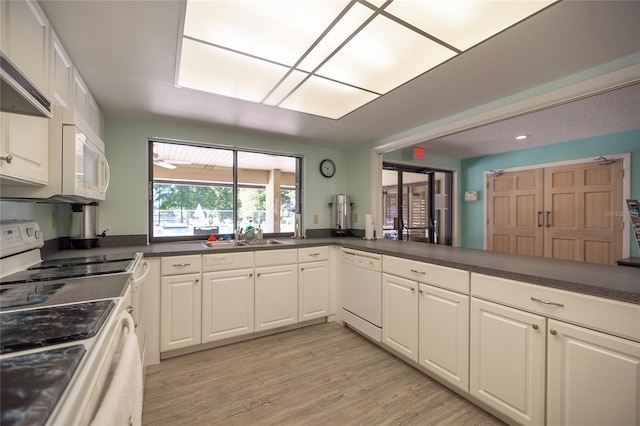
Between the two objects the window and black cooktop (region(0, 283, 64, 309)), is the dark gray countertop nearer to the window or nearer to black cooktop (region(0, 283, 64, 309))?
the window

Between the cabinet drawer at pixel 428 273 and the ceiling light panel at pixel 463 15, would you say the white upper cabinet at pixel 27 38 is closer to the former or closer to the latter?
the ceiling light panel at pixel 463 15

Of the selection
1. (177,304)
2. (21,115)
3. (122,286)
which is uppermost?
(21,115)

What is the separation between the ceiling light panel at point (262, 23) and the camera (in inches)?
49.7

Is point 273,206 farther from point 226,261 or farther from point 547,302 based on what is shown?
point 547,302

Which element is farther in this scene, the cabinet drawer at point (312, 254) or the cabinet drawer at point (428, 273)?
the cabinet drawer at point (312, 254)

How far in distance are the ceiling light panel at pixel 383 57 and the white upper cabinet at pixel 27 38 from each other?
1.40 meters

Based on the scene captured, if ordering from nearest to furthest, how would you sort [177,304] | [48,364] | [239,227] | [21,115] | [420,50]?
[48,364] → [21,115] → [420,50] → [177,304] → [239,227]

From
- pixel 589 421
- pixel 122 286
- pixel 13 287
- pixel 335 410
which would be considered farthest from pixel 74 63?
pixel 589 421

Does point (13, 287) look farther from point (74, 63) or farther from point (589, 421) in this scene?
point (589, 421)

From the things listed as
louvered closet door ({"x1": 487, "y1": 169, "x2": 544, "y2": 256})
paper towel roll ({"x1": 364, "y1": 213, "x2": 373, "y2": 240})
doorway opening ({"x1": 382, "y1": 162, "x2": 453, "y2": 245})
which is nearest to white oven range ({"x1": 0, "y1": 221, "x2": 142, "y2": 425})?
paper towel roll ({"x1": 364, "y1": 213, "x2": 373, "y2": 240})

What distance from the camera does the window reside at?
287 centimetres

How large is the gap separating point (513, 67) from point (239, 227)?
285 cm

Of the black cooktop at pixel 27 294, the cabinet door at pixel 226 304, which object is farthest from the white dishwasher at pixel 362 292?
the black cooktop at pixel 27 294

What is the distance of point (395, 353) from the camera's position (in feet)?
7.48
